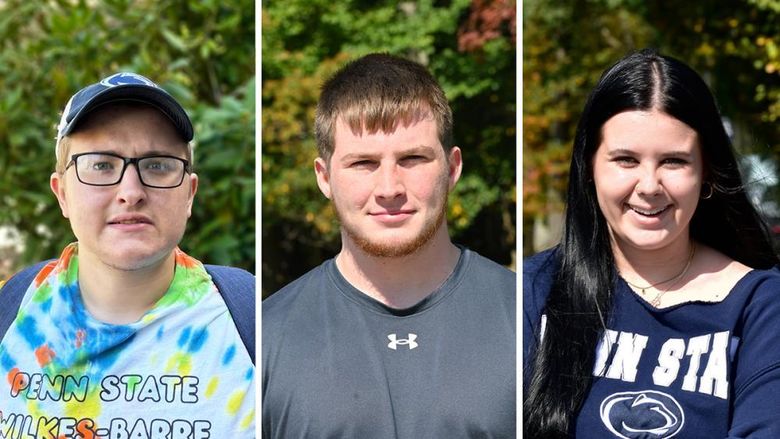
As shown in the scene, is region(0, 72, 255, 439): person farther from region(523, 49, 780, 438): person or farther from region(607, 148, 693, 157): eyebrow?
region(607, 148, 693, 157): eyebrow

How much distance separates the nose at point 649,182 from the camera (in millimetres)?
2168

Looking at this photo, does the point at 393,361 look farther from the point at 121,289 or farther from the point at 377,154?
the point at 121,289

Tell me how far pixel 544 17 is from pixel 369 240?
4.75m

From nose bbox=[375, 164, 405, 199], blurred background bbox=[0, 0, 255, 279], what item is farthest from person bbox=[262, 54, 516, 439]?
blurred background bbox=[0, 0, 255, 279]

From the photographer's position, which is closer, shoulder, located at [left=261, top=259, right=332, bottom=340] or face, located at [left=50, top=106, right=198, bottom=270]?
face, located at [left=50, top=106, right=198, bottom=270]

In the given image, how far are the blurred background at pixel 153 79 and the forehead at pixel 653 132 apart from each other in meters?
2.09

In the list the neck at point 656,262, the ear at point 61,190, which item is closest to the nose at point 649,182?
the neck at point 656,262

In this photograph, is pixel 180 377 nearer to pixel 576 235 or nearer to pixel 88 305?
pixel 88 305

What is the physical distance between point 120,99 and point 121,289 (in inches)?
16.4

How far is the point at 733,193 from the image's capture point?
7.41 ft

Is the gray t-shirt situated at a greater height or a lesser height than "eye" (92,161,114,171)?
lesser

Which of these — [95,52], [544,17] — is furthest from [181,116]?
[544,17]

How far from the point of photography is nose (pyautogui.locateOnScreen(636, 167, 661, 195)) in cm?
217

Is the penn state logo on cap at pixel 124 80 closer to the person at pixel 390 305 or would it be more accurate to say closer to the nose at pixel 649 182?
Result: the person at pixel 390 305
